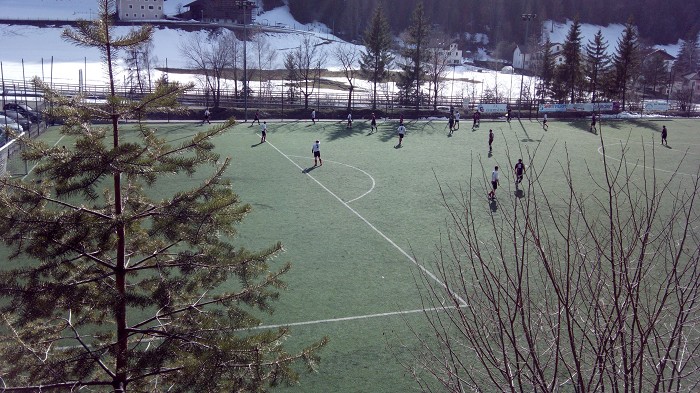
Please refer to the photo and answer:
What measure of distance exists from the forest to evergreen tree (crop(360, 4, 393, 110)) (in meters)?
49.3

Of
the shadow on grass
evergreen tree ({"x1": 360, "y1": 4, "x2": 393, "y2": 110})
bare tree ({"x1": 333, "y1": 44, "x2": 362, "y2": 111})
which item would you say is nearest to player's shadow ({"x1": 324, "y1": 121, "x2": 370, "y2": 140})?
bare tree ({"x1": 333, "y1": 44, "x2": 362, "y2": 111})

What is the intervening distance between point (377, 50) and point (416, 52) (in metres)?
3.58

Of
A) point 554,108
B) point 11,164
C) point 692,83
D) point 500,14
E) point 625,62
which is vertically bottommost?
point 11,164

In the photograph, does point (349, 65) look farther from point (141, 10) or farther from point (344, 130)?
point (141, 10)

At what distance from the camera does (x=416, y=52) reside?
51844 millimetres

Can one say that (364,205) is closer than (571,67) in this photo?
Yes

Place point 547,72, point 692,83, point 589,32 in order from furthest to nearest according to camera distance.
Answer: point 589,32 → point 692,83 → point 547,72

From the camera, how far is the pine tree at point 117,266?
5.68 metres

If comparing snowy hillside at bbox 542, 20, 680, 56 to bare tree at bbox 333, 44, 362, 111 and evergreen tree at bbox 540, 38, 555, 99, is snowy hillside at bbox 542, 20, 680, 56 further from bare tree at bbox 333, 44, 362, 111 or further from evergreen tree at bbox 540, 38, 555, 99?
evergreen tree at bbox 540, 38, 555, 99

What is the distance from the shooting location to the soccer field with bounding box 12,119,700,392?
1106 centimetres

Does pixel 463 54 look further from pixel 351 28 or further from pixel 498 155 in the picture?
pixel 498 155

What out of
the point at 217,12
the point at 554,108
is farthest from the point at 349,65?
the point at 217,12

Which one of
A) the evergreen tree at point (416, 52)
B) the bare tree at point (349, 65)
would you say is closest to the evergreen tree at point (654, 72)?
the evergreen tree at point (416, 52)

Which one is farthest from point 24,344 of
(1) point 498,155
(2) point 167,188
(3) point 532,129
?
(3) point 532,129
